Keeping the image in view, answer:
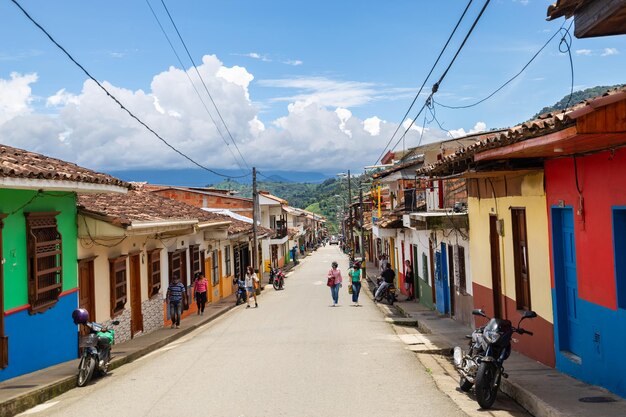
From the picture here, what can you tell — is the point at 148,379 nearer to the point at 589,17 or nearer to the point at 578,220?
the point at 578,220

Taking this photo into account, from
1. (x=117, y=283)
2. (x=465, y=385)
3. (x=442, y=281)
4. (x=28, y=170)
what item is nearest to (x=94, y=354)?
(x=28, y=170)

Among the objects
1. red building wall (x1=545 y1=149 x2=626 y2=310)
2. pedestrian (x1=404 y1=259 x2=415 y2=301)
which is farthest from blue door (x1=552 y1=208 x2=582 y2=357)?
pedestrian (x1=404 y1=259 x2=415 y2=301)

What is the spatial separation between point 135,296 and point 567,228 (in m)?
11.7

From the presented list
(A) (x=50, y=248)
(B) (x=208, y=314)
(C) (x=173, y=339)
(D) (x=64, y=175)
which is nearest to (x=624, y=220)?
(D) (x=64, y=175)

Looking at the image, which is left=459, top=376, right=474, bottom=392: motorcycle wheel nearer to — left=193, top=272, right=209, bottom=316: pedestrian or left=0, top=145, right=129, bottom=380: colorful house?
left=0, top=145, right=129, bottom=380: colorful house

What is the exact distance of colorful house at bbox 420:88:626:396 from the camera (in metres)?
7.13

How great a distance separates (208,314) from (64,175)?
44.8 feet

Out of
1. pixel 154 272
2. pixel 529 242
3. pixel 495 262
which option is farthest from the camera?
pixel 154 272

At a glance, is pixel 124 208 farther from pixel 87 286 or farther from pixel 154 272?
pixel 87 286

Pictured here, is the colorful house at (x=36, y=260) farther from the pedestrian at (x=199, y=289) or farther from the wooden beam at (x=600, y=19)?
the pedestrian at (x=199, y=289)

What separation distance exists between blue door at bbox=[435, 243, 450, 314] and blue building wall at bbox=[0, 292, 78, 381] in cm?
1058

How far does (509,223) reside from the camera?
1199cm

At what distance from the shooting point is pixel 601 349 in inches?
319

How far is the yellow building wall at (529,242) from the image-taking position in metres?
10.1
